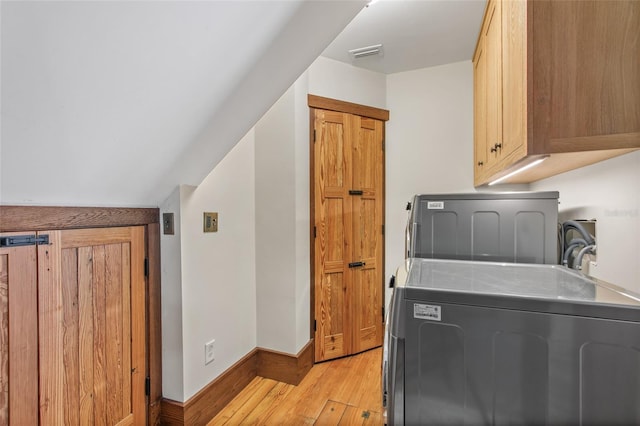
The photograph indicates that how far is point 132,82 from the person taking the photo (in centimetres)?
97

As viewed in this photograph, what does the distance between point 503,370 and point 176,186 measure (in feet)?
5.17

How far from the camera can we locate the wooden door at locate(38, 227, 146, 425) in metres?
1.16

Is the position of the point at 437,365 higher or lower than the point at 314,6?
lower

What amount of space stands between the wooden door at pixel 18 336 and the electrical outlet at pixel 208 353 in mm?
774

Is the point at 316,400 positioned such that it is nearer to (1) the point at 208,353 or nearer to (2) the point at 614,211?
(1) the point at 208,353

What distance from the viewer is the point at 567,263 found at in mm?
1379

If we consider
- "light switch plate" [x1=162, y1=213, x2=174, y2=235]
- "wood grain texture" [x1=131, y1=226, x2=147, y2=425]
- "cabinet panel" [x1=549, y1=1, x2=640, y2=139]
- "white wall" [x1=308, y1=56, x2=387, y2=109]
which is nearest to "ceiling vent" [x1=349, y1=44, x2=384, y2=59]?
"white wall" [x1=308, y1=56, x2=387, y2=109]

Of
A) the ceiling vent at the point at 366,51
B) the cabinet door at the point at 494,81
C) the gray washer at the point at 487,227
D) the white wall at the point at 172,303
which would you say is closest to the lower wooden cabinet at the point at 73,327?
the white wall at the point at 172,303

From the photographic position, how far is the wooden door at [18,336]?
3.35 feet

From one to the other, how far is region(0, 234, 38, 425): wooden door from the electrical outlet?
774 mm

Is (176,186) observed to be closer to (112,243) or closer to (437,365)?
(112,243)

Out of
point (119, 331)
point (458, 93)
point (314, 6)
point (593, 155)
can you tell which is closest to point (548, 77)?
point (593, 155)

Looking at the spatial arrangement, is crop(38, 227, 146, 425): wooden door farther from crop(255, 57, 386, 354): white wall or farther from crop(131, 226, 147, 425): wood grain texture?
crop(255, 57, 386, 354): white wall

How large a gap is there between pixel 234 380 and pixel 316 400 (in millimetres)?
560
